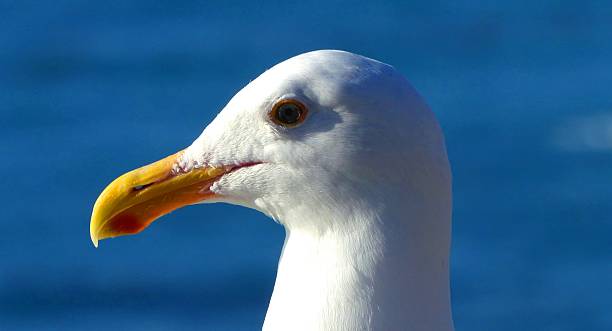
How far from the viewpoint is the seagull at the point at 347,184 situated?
10.9ft

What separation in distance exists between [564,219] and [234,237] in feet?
7.29

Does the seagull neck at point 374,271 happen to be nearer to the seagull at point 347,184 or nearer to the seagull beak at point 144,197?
the seagull at point 347,184

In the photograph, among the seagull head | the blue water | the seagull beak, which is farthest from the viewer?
the blue water

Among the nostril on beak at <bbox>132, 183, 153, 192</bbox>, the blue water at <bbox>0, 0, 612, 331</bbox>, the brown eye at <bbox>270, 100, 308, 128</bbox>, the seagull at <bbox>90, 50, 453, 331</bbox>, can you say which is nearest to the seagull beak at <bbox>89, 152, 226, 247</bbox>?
the nostril on beak at <bbox>132, 183, 153, 192</bbox>

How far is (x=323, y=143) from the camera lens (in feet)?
11.1

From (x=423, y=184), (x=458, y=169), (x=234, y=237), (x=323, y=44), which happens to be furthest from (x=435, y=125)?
(x=323, y=44)

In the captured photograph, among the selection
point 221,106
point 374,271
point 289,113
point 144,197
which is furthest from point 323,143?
point 221,106

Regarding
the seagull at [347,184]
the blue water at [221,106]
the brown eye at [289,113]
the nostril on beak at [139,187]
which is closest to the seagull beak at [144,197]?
the nostril on beak at [139,187]

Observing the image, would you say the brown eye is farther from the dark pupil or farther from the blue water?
the blue water

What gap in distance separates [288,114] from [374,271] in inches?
16.7

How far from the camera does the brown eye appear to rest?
3.37 meters

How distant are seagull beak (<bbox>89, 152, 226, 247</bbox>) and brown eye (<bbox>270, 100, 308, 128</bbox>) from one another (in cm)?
31

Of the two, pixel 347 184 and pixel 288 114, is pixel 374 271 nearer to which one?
pixel 347 184

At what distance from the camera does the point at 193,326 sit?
840 centimetres
